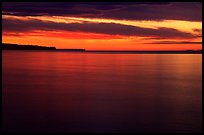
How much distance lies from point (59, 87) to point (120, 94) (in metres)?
3.50

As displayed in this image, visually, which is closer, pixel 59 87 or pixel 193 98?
pixel 193 98

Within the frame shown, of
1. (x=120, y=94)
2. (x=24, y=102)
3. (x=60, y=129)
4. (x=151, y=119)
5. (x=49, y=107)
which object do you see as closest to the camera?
(x=60, y=129)

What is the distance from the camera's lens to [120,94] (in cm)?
1398

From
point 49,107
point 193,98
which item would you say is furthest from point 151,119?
point 193,98

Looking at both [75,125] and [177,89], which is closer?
[75,125]

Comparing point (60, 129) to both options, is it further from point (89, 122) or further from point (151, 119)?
point (151, 119)

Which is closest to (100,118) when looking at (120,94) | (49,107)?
Result: (49,107)

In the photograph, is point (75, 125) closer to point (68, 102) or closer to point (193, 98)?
point (68, 102)

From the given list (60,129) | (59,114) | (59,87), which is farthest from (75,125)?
(59,87)

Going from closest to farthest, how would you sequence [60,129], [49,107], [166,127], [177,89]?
[60,129]
[166,127]
[49,107]
[177,89]

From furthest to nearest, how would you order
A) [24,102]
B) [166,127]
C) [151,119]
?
[24,102], [151,119], [166,127]

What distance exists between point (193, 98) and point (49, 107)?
5.17 m

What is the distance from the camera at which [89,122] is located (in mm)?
8969

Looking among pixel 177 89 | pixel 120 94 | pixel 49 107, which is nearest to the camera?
pixel 49 107
